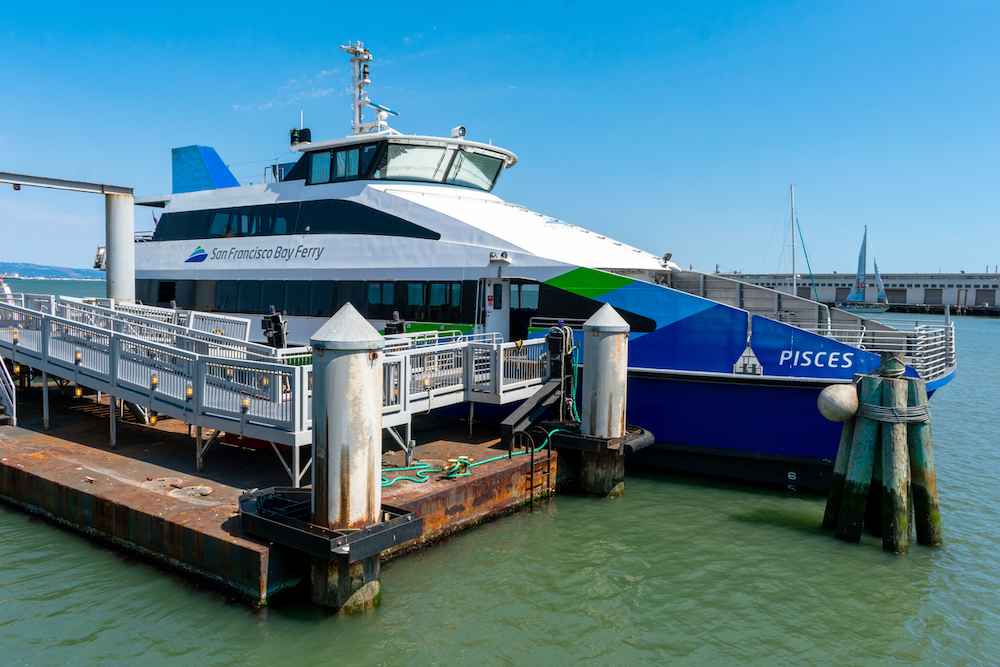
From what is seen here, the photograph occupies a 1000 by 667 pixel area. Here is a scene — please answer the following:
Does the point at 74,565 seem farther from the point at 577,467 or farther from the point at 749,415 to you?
the point at 749,415

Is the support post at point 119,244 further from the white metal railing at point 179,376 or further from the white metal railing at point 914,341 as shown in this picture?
the white metal railing at point 914,341

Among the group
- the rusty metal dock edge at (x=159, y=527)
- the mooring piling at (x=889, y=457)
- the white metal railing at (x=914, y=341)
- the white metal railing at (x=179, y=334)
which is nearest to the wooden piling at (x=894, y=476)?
the mooring piling at (x=889, y=457)

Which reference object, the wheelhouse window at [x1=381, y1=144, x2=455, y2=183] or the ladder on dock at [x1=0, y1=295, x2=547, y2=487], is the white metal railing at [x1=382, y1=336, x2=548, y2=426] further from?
the wheelhouse window at [x1=381, y1=144, x2=455, y2=183]

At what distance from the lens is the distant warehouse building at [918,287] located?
89.9 m

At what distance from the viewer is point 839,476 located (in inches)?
349

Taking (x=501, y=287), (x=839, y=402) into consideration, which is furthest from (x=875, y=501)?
(x=501, y=287)

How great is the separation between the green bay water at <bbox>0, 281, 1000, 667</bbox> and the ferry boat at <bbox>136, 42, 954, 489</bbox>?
157cm

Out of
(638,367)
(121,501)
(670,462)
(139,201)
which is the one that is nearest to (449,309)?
(638,367)

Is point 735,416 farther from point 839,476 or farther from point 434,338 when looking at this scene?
point 434,338

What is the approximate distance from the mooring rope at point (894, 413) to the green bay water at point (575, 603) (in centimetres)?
168

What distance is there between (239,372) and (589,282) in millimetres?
5669

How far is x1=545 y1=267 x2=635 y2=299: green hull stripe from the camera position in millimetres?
10875

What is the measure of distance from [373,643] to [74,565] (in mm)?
3611

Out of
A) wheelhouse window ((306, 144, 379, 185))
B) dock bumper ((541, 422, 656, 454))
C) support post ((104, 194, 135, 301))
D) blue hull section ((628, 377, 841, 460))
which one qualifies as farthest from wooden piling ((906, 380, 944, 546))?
support post ((104, 194, 135, 301))
